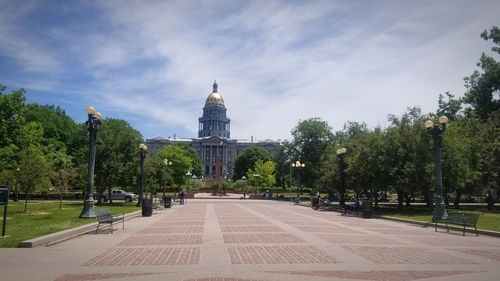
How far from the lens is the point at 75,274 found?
357 inches

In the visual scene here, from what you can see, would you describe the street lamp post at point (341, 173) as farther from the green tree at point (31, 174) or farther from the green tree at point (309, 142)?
the green tree at point (309, 142)

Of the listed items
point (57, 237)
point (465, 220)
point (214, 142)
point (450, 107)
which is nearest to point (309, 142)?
point (450, 107)

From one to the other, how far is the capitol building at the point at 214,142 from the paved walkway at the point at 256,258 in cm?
14640

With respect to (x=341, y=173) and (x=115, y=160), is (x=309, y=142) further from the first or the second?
(x=115, y=160)

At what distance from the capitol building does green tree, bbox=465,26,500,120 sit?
112 metres

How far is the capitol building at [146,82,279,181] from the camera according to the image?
165 metres

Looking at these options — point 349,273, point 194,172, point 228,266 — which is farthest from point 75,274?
point 194,172

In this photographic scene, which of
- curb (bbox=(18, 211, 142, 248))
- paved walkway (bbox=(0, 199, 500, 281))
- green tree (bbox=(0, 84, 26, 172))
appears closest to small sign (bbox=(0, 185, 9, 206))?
curb (bbox=(18, 211, 142, 248))

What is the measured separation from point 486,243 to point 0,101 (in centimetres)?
4328

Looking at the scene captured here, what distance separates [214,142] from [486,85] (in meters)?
120

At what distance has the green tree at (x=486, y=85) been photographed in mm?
51438

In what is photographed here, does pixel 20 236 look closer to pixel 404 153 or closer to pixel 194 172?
pixel 404 153

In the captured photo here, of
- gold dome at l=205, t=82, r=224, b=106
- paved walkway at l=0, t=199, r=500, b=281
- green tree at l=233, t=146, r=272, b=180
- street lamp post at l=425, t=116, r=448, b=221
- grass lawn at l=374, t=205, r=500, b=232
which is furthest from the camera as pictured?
gold dome at l=205, t=82, r=224, b=106

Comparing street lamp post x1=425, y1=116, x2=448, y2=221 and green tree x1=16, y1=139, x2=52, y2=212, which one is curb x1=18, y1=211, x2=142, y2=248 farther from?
street lamp post x1=425, y1=116, x2=448, y2=221
